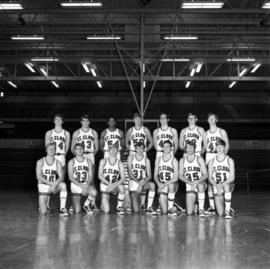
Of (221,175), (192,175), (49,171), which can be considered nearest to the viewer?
(221,175)

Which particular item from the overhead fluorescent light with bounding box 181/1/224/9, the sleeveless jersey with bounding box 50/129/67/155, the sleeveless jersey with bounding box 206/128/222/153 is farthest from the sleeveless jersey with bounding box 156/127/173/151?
the overhead fluorescent light with bounding box 181/1/224/9

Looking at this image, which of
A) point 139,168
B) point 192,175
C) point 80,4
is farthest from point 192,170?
point 80,4

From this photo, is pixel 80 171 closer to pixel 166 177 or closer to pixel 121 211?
pixel 121 211

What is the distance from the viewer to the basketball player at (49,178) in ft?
19.8

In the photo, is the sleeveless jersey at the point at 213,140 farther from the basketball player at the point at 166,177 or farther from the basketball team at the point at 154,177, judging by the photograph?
the basketball player at the point at 166,177

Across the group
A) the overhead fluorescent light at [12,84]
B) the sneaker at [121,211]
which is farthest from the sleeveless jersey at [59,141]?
the overhead fluorescent light at [12,84]

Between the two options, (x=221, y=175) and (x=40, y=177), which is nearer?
(x=221, y=175)

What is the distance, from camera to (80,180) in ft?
20.2

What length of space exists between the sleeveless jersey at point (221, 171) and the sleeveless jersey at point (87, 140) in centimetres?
260

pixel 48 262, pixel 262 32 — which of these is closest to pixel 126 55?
pixel 262 32

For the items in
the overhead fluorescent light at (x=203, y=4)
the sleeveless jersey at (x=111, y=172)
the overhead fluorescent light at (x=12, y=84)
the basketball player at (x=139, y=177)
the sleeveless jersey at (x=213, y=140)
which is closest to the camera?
the basketball player at (x=139, y=177)

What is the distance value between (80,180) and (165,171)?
1.60 metres

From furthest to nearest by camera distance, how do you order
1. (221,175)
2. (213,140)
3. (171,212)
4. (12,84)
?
(12,84) → (213,140) → (221,175) → (171,212)

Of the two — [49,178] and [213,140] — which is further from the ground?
[213,140]
